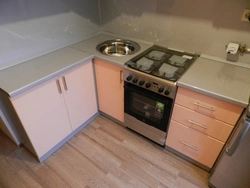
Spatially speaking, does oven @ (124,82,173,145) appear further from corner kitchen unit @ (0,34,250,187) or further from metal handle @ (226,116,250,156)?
metal handle @ (226,116,250,156)

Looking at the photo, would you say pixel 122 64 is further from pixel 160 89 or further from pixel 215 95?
pixel 215 95

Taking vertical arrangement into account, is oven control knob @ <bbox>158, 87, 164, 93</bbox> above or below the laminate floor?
above

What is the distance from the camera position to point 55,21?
1645 millimetres

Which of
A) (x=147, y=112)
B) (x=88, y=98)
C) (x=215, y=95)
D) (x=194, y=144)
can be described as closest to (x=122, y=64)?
(x=147, y=112)

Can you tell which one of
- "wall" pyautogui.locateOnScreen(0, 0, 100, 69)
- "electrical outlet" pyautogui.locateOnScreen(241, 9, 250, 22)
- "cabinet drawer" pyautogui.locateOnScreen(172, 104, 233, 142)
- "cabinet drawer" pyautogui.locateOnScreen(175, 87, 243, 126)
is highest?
"electrical outlet" pyautogui.locateOnScreen(241, 9, 250, 22)

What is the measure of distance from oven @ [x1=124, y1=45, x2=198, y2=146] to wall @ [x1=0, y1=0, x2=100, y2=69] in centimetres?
81

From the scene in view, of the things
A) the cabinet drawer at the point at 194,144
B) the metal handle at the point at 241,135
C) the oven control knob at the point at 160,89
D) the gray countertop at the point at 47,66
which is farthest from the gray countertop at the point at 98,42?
the metal handle at the point at 241,135

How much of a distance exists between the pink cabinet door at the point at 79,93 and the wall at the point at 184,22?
717mm

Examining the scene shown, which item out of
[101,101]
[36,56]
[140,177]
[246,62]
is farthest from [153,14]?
[140,177]

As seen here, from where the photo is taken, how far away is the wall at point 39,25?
135 centimetres

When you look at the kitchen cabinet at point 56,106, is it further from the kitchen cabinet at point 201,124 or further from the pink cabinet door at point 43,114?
the kitchen cabinet at point 201,124

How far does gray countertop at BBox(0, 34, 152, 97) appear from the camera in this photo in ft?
3.97

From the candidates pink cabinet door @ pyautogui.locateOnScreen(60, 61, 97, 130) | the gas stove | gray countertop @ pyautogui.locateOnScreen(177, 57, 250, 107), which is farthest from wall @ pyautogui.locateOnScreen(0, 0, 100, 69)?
gray countertop @ pyautogui.locateOnScreen(177, 57, 250, 107)

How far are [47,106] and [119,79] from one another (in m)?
0.69
